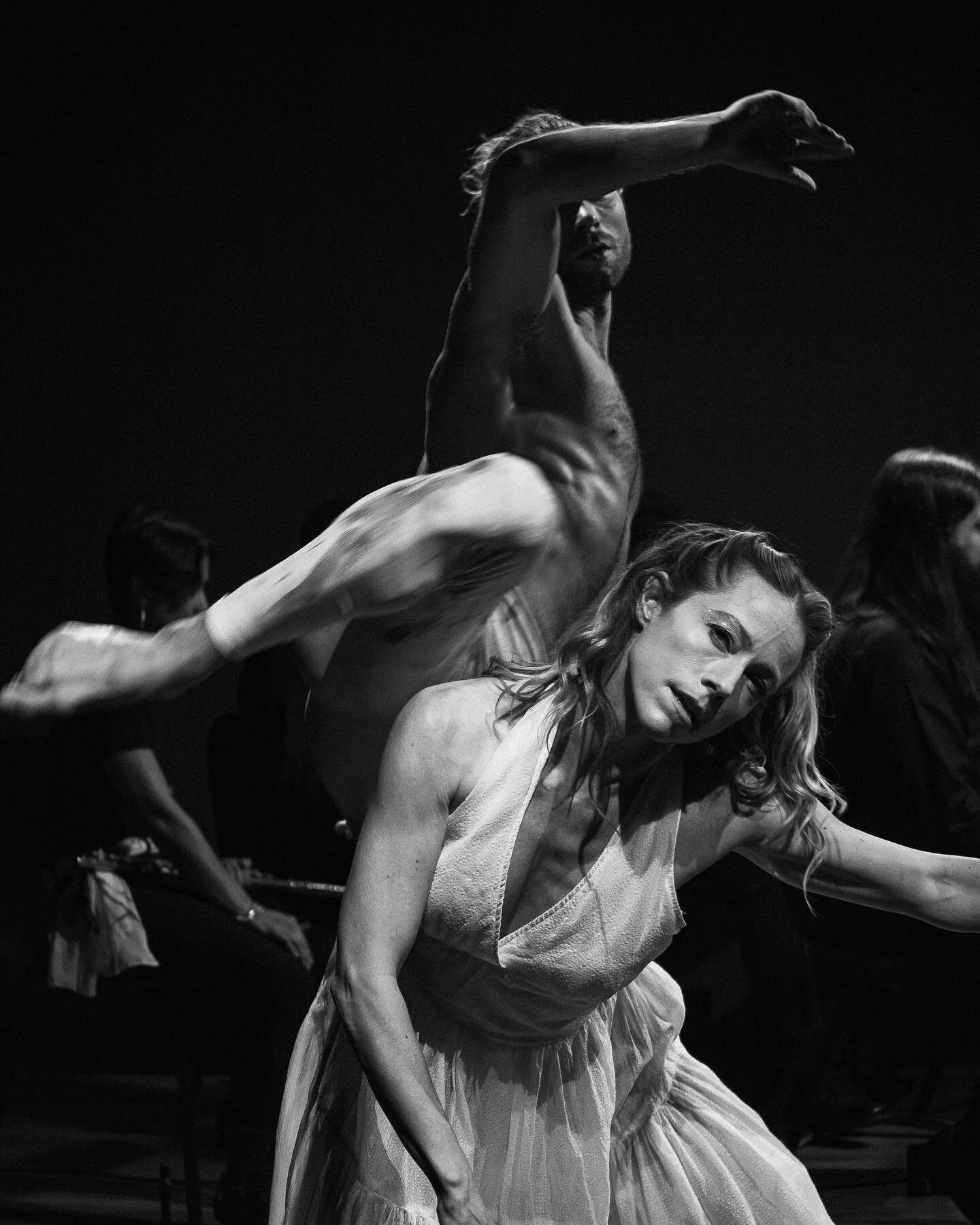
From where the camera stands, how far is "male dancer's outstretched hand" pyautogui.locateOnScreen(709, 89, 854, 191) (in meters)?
1.25

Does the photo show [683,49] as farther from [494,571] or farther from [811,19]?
[494,571]

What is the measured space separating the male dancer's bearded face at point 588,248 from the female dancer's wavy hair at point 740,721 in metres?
0.47

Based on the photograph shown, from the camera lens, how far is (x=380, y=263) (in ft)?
10.2

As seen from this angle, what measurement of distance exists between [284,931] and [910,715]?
3.06 ft

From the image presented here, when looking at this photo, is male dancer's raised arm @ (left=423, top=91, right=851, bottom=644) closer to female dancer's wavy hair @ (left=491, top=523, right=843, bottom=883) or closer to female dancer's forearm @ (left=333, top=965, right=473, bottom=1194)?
female dancer's wavy hair @ (left=491, top=523, right=843, bottom=883)

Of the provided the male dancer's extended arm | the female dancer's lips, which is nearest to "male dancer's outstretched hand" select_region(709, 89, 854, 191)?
the male dancer's extended arm

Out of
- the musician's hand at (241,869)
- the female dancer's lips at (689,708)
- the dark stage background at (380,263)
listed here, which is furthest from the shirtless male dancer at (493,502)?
the dark stage background at (380,263)

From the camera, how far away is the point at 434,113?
10.2ft

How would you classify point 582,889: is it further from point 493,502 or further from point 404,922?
point 493,502

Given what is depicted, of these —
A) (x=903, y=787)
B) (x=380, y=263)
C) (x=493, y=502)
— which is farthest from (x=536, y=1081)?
(x=380, y=263)

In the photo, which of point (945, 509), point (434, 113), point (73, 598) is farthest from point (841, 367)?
point (73, 598)

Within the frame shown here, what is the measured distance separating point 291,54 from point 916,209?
1.29 metres

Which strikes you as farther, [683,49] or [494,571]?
[683,49]

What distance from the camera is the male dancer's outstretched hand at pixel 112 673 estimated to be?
116 centimetres
